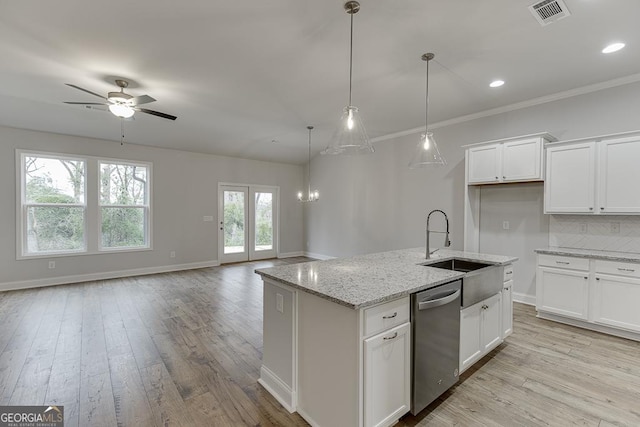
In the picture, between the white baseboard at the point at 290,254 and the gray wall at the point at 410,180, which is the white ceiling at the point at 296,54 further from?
the white baseboard at the point at 290,254

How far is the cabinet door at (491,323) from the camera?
8.23 feet

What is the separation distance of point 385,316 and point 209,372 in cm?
172

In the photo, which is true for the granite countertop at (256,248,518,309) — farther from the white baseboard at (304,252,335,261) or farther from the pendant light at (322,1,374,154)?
the white baseboard at (304,252,335,261)

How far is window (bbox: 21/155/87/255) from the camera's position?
498cm

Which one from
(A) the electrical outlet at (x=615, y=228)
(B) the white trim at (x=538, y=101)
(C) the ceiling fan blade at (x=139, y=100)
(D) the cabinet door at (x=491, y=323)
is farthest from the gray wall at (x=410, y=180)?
(C) the ceiling fan blade at (x=139, y=100)

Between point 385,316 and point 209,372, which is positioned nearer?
point 385,316

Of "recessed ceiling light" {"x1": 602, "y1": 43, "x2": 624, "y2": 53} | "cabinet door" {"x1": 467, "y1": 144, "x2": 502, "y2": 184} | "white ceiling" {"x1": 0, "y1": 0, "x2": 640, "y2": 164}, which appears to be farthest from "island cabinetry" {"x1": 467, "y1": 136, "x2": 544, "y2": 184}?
"recessed ceiling light" {"x1": 602, "y1": 43, "x2": 624, "y2": 53}

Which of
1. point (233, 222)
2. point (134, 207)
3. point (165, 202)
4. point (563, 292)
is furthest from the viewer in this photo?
point (233, 222)

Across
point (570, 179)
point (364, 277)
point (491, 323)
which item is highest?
point (570, 179)

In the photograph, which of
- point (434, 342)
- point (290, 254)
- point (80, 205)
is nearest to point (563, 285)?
point (434, 342)

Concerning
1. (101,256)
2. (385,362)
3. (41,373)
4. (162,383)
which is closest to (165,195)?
(101,256)

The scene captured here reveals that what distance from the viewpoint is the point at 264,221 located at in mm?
7996

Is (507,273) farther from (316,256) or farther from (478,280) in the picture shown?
(316,256)

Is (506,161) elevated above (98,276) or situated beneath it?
elevated above
